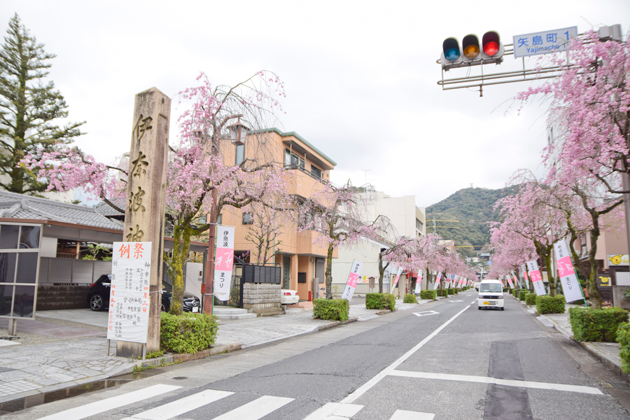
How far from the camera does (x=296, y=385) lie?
664cm

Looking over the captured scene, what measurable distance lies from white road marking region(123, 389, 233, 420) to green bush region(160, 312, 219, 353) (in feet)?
9.59

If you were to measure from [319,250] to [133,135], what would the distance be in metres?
21.7

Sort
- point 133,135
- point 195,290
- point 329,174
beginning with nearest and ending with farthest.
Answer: point 133,135 < point 195,290 < point 329,174

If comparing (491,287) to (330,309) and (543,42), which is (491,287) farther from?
(543,42)

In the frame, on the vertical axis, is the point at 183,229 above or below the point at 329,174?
below

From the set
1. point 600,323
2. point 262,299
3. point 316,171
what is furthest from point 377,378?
point 316,171

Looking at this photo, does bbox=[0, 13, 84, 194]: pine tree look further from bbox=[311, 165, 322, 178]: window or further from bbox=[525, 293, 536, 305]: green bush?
bbox=[525, 293, 536, 305]: green bush

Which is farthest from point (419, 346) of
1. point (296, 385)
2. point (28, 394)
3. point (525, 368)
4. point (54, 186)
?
point (54, 186)

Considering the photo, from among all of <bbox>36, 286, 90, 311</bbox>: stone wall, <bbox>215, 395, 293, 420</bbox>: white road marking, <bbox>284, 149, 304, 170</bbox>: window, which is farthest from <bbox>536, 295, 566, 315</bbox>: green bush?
<bbox>36, 286, 90, 311</bbox>: stone wall

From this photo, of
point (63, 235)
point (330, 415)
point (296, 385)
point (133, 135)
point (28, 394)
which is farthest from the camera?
point (63, 235)

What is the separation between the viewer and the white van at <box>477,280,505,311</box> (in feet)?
91.2

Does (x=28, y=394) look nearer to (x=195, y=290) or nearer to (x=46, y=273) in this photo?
(x=46, y=273)

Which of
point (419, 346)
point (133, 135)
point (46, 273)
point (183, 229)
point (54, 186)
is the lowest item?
point (419, 346)

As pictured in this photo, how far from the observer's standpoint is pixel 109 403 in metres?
5.73
